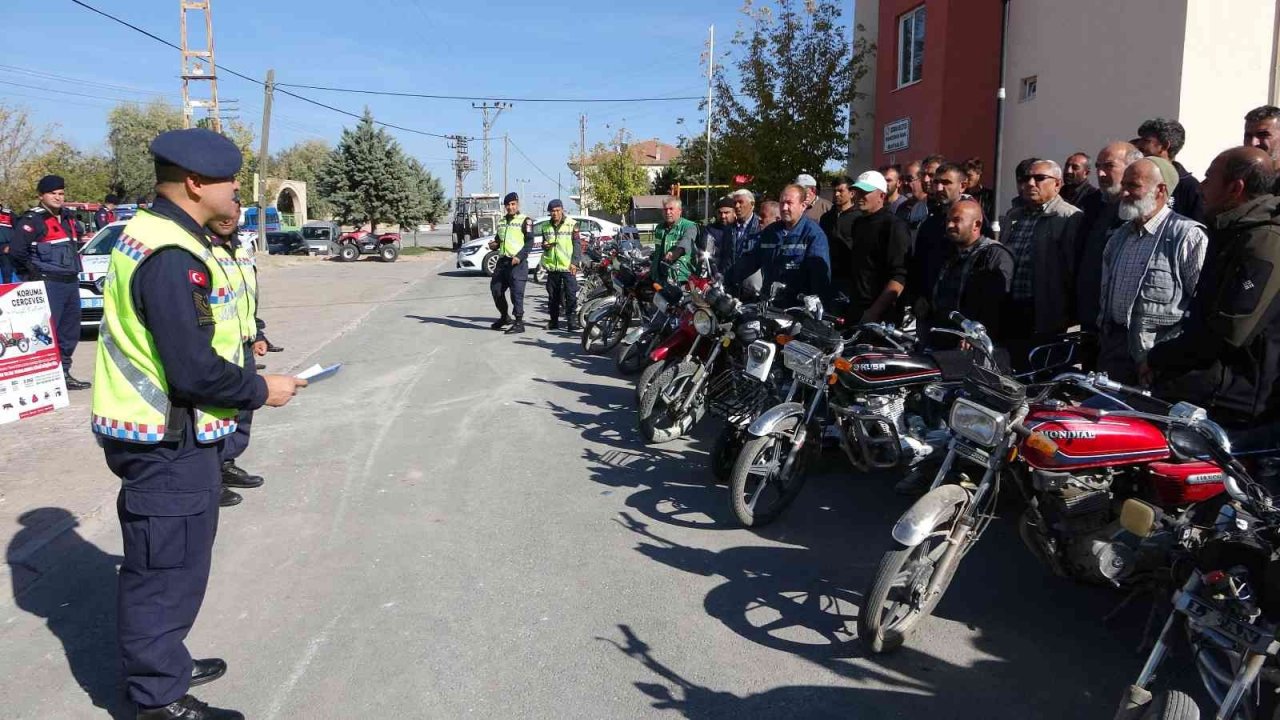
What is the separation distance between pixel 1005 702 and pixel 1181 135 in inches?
169

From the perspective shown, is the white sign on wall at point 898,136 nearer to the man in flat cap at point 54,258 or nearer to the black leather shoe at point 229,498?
the man in flat cap at point 54,258

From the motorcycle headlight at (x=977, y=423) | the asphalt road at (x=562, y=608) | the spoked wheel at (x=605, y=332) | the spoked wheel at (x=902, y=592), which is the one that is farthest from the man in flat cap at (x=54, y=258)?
the motorcycle headlight at (x=977, y=423)

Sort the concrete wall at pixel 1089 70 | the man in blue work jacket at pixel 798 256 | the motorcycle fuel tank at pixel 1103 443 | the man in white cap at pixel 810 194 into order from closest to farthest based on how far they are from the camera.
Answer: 1. the motorcycle fuel tank at pixel 1103 443
2. the man in blue work jacket at pixel 798 256
3. the man in white cap at pixel 810 194
4. the concrete wall at pixel 1089 70

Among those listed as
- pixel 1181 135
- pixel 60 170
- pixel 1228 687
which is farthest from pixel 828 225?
pixel 60 170

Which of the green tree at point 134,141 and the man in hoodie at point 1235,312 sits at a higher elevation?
the green tree at point 134,141

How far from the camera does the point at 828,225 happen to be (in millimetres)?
8992

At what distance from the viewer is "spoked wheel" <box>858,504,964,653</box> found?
3584 millimetres

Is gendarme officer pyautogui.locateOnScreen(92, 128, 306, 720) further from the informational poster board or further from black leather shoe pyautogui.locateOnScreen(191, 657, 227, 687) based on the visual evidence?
the informational poster board

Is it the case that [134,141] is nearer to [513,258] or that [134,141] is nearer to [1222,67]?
[513,258]

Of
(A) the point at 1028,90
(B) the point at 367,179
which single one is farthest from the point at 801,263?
(B) the point at 367,179

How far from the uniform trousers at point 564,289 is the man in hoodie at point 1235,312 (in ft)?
31.6

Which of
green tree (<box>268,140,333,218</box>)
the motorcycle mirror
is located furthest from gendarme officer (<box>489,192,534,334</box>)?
green tree (<box>268,140,333,218</box>)

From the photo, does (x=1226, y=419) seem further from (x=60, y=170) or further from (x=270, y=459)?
(x=60, y=170)

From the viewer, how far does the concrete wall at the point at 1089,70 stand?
432 inches
